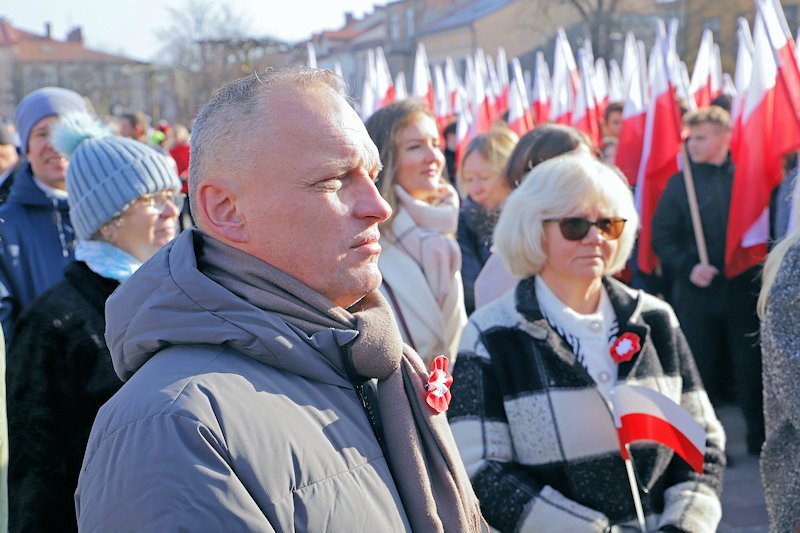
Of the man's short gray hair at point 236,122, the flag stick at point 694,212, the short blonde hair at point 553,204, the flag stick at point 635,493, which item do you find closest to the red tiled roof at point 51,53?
the flag stick at point 694,212

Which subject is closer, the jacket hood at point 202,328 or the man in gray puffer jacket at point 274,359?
the man in gray puffer jacket at point 274,359

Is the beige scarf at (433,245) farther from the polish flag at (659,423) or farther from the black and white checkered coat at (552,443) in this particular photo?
the polish flag at (659,423)

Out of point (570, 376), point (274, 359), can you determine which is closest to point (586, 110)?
point (570, 376)

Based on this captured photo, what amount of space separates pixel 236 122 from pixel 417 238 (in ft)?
7.19

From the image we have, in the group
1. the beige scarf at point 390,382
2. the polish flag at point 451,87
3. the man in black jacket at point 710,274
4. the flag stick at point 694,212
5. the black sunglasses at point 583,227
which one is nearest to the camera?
the beige scarf at point 390,382

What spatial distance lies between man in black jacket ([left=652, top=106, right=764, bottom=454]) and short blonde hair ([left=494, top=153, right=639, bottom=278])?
3.47 metres

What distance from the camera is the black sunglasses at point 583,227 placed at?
9.55ft

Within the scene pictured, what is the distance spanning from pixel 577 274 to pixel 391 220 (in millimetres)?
1029

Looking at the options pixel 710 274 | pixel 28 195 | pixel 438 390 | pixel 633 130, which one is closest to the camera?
pixel 438 390

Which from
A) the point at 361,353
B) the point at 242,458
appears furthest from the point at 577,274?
the point at 242,458

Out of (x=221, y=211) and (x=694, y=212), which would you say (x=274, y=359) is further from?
(x=694, y=212)

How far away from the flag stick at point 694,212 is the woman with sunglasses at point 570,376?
351cm

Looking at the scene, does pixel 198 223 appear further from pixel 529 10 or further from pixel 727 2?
pixel 529 10

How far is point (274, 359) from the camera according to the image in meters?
1.48
